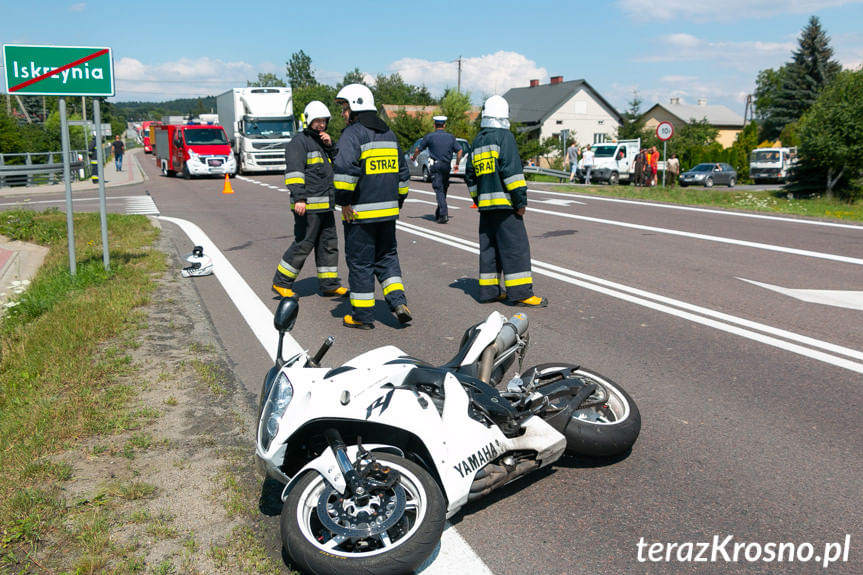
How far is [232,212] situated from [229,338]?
474 inches

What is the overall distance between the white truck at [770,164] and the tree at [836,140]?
17.0 meters

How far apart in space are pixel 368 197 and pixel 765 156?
4167 cm

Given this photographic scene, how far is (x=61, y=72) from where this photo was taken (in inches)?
332

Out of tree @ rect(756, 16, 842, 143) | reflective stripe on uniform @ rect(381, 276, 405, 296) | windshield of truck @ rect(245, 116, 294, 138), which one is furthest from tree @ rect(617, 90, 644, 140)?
reflective stripe on uniform @ rect(381, 276, 405, 296)

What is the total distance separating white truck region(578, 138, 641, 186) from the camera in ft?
115

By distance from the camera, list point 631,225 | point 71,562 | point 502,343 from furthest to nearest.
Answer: point 631,225, point 502,343, point 71,562

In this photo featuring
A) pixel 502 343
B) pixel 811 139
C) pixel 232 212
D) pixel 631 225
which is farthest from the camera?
pixel 811 139

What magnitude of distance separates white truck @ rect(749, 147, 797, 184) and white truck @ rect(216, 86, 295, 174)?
2629 cm

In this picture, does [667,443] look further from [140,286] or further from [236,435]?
[140,286]

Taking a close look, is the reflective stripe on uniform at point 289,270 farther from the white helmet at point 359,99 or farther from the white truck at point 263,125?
the white truck at point 263,125

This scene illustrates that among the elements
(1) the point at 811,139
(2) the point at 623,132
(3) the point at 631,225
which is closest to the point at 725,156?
(2) the point at 623,132

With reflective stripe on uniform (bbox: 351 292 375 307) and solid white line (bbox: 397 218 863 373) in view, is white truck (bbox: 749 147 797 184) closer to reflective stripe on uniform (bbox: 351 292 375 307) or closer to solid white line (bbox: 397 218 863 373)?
solid white line (bbox: 397 218 863 373)

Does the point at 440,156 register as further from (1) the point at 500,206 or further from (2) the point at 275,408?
(2) the point at 275,408

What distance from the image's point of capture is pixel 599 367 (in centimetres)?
552
